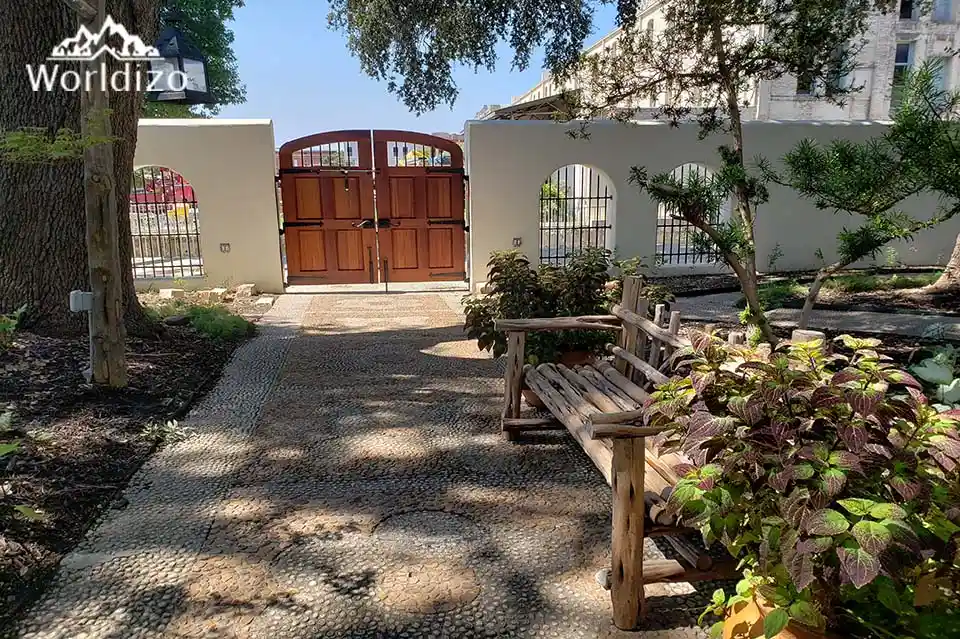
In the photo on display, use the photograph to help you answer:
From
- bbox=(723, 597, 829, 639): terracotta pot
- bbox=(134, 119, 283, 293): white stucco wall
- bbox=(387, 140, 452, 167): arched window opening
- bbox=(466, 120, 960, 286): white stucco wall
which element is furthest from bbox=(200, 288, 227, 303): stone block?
bbox=(723, 597, 829, 639): terracotta pot

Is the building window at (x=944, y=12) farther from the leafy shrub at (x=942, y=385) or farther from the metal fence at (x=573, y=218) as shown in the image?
the leafy shrub at (x=942, y=385)

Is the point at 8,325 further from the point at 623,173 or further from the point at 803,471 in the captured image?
the point at 623,173

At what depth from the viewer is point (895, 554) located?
4.61 ft

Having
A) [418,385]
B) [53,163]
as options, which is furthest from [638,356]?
[53,163]

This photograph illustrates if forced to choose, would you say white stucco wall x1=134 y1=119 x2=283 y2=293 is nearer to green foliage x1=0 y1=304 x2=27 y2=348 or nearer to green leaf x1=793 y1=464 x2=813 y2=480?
green foliage x1=0 y1=304 x2=27 y2=348

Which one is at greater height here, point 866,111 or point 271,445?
point 866,111

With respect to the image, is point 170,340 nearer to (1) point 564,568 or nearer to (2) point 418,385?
(2) point 418,385

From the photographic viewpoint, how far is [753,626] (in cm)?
169

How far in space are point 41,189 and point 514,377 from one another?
4479 mm

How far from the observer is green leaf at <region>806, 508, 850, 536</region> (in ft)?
4.60

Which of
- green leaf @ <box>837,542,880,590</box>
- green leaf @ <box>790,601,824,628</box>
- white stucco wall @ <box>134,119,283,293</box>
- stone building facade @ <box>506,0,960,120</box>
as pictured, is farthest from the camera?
stone building facade @ <box>506,0,960,120</box>

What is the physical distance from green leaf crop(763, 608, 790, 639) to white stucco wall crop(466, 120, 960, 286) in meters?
8.08

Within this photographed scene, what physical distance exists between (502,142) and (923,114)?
6.20 m

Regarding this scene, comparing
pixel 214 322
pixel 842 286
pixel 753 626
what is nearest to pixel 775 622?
pixel 753 626
